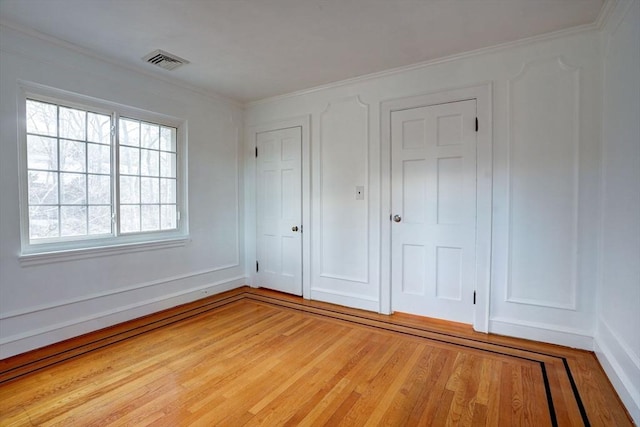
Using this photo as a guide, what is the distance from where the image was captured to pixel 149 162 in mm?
3490

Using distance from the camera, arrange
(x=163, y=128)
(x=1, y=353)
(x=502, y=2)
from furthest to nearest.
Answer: (x=163, y=128)
(x=1, y=353)
(x=502, y=2)

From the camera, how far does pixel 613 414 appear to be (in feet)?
5.95

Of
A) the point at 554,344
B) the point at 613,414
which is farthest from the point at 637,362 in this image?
the point at 554,344

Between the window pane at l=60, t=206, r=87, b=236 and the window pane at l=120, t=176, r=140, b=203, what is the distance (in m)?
0.37

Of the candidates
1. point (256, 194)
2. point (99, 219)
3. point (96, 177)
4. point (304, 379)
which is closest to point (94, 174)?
point (96, 177)

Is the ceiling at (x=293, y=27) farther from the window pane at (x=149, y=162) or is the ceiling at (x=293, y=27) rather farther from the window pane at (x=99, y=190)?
the window pane at (x=99, y=190)

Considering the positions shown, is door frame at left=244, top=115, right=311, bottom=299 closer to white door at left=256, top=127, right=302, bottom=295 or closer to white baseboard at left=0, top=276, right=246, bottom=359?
white door at left=256, top=127, right=302, bottom=295

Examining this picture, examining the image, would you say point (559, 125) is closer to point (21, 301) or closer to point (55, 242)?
point (55, 242)

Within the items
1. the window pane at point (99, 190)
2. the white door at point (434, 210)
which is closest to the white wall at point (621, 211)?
the white door at point (434, 210)

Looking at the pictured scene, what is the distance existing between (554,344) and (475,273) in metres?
0.78

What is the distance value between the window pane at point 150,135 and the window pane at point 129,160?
14 cm

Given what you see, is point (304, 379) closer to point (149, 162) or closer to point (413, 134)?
point (413, 134)

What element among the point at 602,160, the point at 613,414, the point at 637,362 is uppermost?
the point at 602,160

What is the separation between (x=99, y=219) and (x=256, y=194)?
1832 mm
